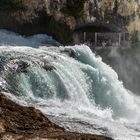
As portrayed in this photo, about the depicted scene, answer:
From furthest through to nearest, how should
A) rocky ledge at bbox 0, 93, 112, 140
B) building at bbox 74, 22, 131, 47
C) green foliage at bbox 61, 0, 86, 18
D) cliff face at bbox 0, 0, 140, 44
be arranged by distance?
1. building at bbox 74, 22, 131, 47
2. green foliage at bbox 61, 0, 86, 18
3. cliff face at bbox 0, 0, 140, 44
4. rocky ledge at bbox 0, 93, 112, 140

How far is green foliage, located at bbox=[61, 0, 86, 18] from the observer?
37494mm

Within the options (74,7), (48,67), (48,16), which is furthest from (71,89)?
(74,7)

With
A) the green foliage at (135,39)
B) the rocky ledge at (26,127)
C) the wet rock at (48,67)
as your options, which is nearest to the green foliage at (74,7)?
the green foliage at (135,39)

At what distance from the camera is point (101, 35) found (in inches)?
1609

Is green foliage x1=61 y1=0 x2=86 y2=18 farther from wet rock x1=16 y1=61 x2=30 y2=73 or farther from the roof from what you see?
wet rock x1=16 y1=61 x2=30 y2=73

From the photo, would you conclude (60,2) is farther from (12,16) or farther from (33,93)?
(33,93)

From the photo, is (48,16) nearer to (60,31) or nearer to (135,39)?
(60,31)

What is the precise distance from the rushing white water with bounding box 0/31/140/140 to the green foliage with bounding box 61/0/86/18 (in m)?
7.81

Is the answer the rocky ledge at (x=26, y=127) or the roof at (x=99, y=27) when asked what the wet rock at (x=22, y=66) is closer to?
the rocky ledge at (x=26, y=127)

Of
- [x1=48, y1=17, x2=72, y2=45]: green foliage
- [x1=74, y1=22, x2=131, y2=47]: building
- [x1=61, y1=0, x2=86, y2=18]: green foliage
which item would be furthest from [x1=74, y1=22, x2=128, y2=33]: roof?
[x1=48, y1=17, x2=72, y2=45]: green foliage

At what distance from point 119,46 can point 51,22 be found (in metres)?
6.24

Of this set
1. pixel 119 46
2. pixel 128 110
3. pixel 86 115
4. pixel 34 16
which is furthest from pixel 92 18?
pixel 86 115

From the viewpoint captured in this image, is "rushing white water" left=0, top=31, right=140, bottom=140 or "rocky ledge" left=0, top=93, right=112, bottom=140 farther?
"rushing white water" left=0, top=31, right=140, bottom=140

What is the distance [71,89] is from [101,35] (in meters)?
18.1
